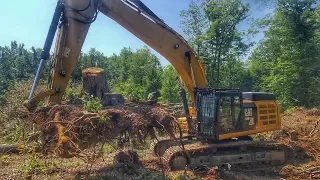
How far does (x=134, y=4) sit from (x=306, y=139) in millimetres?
6665

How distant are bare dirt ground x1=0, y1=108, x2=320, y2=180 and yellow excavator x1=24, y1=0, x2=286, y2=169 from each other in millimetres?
320

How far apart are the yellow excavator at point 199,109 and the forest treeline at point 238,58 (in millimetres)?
1307

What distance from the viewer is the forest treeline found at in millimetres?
19156

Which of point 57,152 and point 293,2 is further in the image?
point 293,2

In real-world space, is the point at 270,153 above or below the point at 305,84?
below

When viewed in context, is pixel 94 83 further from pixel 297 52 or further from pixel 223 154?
pixel 297 52

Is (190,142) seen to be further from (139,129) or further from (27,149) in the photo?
(27,149)

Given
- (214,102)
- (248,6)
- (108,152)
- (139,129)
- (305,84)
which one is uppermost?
(248,6)

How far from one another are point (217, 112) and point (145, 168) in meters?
2.13

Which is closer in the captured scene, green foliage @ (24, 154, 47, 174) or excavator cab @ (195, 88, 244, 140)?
green foliage @ (24, 154, 47, 174)

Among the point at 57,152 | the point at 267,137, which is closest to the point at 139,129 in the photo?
the point at 57,152

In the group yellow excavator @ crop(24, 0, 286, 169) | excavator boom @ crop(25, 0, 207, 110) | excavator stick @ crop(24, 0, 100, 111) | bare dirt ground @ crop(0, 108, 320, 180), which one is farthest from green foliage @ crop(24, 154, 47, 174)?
yellow excavator @ crop(24, 0, 286, 169)

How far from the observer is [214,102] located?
776cm

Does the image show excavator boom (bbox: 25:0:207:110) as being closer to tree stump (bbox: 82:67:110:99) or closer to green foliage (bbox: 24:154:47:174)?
green foliage (bbox: 24:154:47:174)
